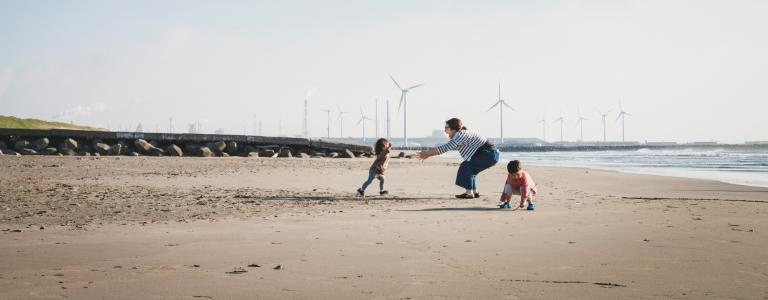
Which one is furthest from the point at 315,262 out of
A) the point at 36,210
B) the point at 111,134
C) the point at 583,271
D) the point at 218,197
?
the point at 111,134

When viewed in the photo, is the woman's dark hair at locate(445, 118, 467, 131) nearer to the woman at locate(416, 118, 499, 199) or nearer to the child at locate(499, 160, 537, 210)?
the woman at locate(416, 118, 499, 199)

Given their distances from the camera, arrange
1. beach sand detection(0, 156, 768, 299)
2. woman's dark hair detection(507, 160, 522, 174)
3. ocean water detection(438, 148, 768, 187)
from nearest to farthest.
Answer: beach sand detection(0, 156, 768, 299) → woman's dark hair detection(507, 160, 522, 174) → ocean water detection(438, 148, 768, 187)

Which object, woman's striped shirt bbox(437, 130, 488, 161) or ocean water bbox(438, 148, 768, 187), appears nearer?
woman's striped shirt bbox(437, 130, 488, 161)

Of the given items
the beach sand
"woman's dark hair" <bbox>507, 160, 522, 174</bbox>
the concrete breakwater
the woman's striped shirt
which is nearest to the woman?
the woman's striped shirt

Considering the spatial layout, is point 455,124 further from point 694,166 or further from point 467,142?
point 694,166

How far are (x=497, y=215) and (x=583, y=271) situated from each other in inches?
140

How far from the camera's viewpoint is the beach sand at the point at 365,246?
368 centimetres

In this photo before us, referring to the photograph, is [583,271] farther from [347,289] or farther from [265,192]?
[265,192]

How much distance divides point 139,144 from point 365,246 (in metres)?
20.1

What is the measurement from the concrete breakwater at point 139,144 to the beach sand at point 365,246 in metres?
13.1

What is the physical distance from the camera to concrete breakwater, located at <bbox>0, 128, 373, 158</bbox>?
2266 cm

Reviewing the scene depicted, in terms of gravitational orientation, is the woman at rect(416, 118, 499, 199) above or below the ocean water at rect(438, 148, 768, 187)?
above

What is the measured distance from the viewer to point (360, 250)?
5020mm

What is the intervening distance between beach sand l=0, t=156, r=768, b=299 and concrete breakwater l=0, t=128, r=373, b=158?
13061 mm
